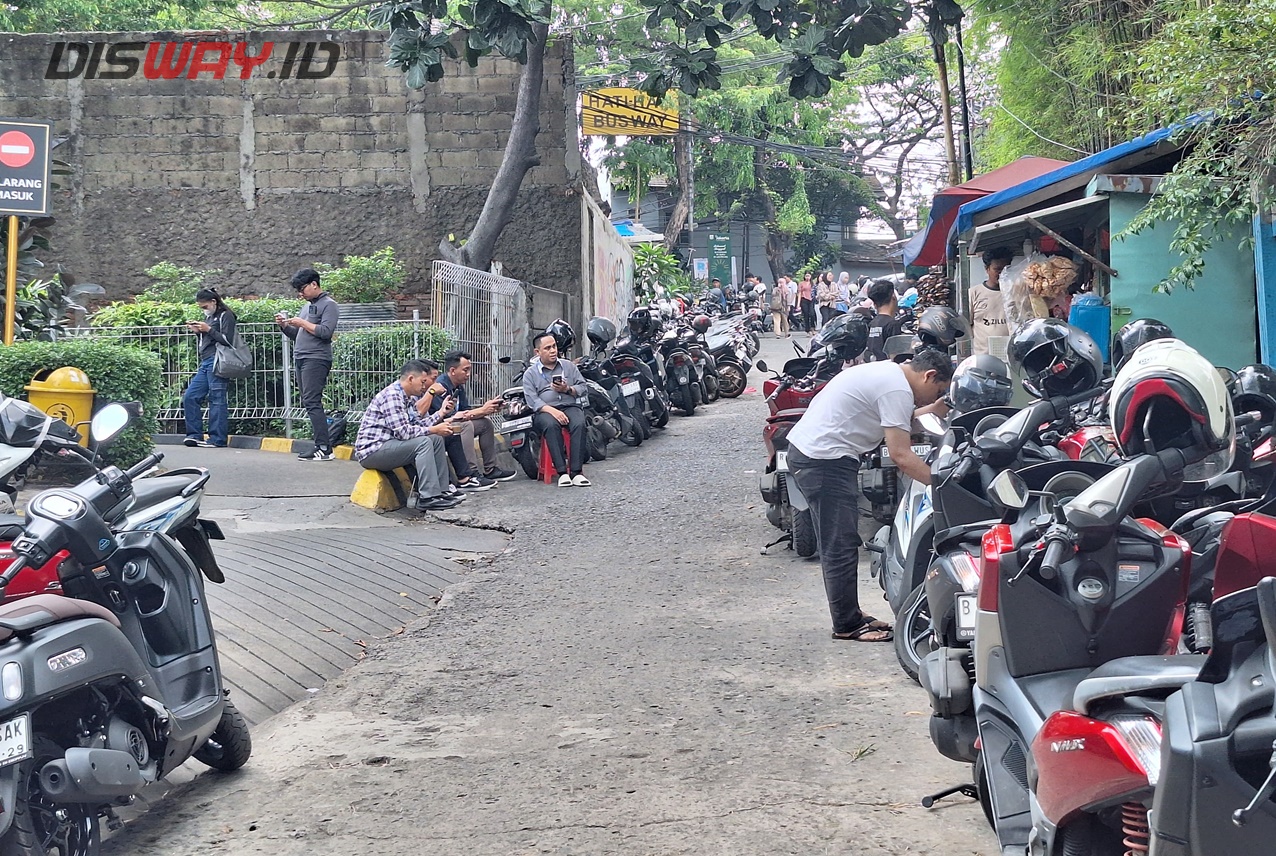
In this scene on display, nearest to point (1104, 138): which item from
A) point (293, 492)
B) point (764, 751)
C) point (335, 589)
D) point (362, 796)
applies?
point (293, 492)

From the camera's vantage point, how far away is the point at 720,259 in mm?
46906

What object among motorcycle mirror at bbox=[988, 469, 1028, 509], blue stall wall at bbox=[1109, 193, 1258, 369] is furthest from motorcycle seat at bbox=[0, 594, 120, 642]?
blue stall wall at bbox=[1109, 193, 1258, 369]

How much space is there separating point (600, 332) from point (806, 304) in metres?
23.3

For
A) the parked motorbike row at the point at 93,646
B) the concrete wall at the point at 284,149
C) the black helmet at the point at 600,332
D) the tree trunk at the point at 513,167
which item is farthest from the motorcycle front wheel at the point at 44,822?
Result: the concrete wall at the point at 284,149

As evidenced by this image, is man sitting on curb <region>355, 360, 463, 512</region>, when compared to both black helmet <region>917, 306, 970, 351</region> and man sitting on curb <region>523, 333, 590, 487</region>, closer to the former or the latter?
man sitting on curb <region>523, 333, 590, 487</region>

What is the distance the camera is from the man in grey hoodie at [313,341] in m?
13.1

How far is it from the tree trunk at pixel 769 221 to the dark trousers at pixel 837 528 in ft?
122

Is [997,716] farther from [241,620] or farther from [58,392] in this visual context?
[58,392]

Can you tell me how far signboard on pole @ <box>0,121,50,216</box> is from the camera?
9.82 metres

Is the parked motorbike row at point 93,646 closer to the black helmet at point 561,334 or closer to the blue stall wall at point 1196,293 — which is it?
the blue stall wall at point 1196,293

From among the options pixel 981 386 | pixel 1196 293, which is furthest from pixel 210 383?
pixel 981 386

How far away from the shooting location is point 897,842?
4113mm

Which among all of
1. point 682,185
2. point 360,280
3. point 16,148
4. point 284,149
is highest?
point 682,185

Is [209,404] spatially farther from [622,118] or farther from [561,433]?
[622,118]
